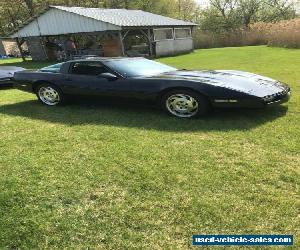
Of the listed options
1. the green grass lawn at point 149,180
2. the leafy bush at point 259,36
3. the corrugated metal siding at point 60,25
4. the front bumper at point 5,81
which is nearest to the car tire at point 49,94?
the green grass lawn at point 149,180

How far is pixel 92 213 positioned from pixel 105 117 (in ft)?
11.3

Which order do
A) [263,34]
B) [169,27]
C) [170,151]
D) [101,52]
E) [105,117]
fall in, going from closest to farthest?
[170,151] → [105,117] → [101,52] → [169,27] → [263,34]

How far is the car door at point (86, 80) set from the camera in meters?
7.00

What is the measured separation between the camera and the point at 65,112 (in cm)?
740

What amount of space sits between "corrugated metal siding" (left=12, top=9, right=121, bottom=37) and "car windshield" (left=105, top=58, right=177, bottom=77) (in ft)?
51.6

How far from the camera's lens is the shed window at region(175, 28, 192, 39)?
28719mm

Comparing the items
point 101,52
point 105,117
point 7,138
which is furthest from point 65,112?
point 101,52

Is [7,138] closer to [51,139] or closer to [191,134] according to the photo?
[51,139]

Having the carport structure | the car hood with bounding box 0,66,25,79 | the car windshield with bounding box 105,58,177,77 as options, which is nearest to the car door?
the car windshield with bounding box 105,58,177,77

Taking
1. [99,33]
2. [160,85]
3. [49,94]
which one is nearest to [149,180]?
[160,85]

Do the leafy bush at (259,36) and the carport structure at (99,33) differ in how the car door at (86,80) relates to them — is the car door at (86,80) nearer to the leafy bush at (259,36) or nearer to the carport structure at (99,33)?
the carport structure at (99,33)

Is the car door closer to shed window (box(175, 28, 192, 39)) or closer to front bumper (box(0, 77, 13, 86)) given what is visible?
front bumper (box(0, 77, 13, 86))

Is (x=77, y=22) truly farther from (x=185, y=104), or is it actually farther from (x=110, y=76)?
(x=185, y=104)

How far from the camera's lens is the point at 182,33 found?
29672mm
